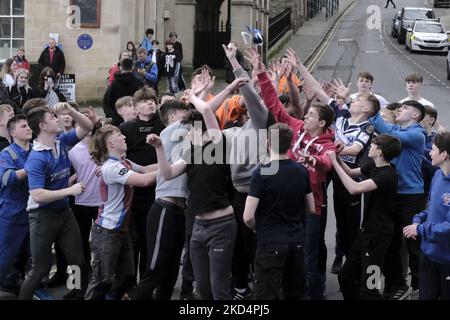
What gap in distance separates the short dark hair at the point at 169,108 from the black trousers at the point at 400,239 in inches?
90.3

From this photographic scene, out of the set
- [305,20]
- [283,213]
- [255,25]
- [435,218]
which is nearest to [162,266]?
[283,213]

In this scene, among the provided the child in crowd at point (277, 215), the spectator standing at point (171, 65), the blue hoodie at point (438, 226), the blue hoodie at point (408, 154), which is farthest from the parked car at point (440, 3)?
the child in crowd at point (277, 215)

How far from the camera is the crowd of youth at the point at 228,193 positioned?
6.72m

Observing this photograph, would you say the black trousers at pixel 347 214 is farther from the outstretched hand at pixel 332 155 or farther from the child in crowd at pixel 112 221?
the child in crowd at pixel 112 221

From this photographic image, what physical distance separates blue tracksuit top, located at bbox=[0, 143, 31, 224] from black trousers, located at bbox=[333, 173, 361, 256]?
10.4 ft

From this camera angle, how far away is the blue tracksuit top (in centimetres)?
792

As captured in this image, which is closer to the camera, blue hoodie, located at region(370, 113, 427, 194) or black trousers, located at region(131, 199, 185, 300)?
black trousers, located at region(131, 199, 185, 300)

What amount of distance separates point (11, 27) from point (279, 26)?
66.8 feet

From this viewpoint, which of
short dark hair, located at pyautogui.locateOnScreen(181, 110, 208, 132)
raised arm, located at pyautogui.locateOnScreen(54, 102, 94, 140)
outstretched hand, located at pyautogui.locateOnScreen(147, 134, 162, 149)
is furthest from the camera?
raised arm, located at pyautogui.locateOnScreen(54, 102, 94, 140)

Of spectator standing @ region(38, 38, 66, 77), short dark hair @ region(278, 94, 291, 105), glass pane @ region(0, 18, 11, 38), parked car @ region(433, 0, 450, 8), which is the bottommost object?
short dark hair @ region(278, 94, 291, 105)

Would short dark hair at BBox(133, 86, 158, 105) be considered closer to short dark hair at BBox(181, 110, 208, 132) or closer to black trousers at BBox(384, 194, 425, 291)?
short dark hair at BBox(181, 110, 208, 132)

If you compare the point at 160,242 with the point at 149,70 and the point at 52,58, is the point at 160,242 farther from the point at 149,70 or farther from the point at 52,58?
the point at 52,58

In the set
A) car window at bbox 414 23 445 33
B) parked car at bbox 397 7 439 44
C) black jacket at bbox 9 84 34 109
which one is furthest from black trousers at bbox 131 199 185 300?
parked car at bbox 397 7 439 44

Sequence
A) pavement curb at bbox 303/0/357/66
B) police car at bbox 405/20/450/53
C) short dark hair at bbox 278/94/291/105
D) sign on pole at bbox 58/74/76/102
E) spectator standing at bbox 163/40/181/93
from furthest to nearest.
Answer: police car at bbox 405/20/450/53
pavement curb at bbox 303/0/357/66
spectator standing at bbox 163/40/181/93
sign on pole at bbox 58/74/76/102
short dark hair at bbox 278/94/291/105
